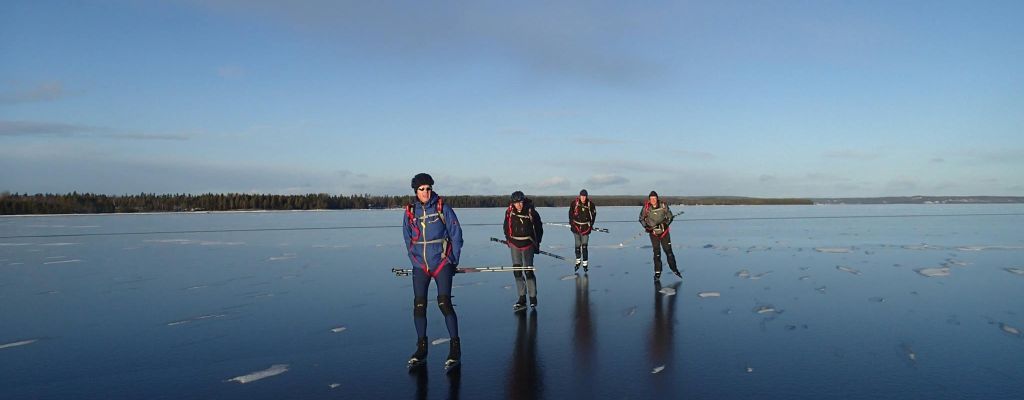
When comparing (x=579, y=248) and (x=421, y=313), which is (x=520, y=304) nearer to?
(x=421, y=313)

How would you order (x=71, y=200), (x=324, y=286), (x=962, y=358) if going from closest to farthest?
(x=962, y=358) → (x=324, y=286) → (x=71, y=200)

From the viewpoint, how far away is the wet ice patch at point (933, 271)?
42.9 feet

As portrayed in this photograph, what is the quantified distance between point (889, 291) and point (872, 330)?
3.79 metres

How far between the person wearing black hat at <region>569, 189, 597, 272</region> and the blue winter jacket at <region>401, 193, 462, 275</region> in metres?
7.74

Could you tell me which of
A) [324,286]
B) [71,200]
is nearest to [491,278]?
[324,286]

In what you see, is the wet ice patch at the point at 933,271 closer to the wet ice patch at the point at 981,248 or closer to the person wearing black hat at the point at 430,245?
the wet ice patch at the point at 981,248

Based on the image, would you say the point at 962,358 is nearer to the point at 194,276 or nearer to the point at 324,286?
the point at 324,286

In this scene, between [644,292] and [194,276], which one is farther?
[194,276]

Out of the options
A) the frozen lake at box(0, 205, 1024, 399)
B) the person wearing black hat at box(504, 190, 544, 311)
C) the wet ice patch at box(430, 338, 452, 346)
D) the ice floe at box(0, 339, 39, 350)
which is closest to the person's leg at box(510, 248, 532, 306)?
the person wearing black hat at box(504, 190, 544, 311)

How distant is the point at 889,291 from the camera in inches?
425

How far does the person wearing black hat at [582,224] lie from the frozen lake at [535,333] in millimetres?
555

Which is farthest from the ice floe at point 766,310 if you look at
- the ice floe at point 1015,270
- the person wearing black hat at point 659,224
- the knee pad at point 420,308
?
the ice floe at point 1015,270

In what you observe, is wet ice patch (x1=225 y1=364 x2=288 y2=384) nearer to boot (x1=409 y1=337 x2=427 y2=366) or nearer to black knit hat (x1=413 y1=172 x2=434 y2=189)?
Result: boot (x1=409 y1=337 x2=427 y2=366)

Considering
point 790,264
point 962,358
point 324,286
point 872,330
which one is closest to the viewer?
point 962,358
